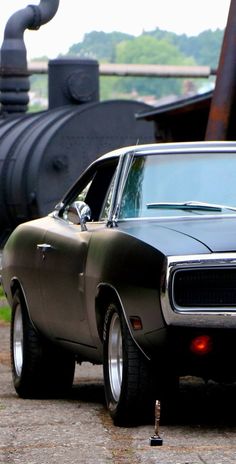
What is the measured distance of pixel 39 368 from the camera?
32.9ft

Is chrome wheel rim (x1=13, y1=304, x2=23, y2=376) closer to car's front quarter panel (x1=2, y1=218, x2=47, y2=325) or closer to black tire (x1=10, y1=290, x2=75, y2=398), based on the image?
black tire (x1=10, y1=290, x2=75, y2=398)

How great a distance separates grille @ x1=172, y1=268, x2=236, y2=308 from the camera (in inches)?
301

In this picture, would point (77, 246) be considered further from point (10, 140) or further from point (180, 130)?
point (10, 140)

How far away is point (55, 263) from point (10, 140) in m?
19.0

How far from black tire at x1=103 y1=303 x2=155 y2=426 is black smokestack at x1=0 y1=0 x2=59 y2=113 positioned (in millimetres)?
22734

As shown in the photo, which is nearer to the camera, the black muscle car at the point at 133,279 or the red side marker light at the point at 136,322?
the black muscle car at the point at 133,279

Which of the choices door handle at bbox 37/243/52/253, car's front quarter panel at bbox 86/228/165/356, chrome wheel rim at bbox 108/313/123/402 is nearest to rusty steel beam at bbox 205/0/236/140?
door handle at bbox 37/243/52/253

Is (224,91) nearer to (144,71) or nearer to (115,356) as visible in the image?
(115,356)

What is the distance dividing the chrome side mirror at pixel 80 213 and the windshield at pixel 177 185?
1.20 ft

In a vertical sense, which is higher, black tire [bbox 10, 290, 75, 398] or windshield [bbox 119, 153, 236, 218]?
windshield [bbox 119, 153, 236, 218]

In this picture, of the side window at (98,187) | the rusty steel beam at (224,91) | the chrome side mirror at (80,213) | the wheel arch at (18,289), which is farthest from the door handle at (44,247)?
the rusty steel beam at (224,91)

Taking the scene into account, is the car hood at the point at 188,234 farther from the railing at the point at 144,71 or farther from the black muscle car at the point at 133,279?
the railing at the point at 144,71

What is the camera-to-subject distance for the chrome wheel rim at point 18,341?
10.3m

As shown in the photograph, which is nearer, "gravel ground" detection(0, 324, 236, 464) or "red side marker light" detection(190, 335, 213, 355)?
"gravel ground" detection(0, 324, 236, 464)
